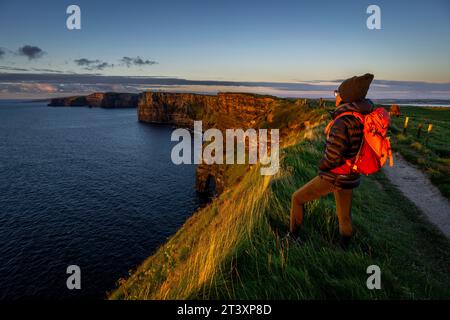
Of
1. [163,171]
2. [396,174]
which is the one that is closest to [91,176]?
[163,171]

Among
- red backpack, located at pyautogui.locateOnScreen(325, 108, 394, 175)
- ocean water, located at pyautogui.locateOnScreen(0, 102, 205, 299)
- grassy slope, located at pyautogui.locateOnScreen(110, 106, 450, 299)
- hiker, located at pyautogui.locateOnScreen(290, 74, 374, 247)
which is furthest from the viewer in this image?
ocean water, located at pyautogui.locateOnScreen(0, 102, 205, 299)

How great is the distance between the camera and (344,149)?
11.4 ft

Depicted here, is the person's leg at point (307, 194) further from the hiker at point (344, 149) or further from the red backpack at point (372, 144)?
the red backpack at point (372, 144)

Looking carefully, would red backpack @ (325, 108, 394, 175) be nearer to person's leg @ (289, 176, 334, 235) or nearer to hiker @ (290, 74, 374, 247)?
hiker @ (290, 74, 374, 247)

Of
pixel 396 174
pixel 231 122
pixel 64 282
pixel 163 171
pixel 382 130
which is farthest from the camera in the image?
pixel 231 122

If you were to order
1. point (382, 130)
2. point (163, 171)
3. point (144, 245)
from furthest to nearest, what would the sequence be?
point (163, 171), point (144, 245), point (382, 130)

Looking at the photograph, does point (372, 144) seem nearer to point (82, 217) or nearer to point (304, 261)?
point (304, 261)

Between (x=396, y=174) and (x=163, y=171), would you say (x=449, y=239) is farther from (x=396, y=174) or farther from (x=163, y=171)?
(x=163, y=171)

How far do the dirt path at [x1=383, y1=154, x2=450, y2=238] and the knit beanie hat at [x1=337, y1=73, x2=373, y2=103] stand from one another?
5.44 metres

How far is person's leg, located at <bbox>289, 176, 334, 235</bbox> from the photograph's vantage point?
3768 mm

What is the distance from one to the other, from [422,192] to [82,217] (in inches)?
1692

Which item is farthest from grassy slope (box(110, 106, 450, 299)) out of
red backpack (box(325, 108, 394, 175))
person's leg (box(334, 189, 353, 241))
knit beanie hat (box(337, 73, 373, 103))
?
knit beanie hat (box(337, 73, 373, 103))
